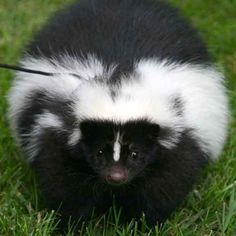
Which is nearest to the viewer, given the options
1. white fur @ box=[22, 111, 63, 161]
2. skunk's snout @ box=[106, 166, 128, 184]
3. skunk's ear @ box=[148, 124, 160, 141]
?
skunk's snout @ box=[106, 166, 128, 184]

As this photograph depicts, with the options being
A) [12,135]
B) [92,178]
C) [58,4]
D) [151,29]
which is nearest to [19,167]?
[12,135]

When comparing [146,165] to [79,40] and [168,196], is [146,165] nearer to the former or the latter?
[168,196]

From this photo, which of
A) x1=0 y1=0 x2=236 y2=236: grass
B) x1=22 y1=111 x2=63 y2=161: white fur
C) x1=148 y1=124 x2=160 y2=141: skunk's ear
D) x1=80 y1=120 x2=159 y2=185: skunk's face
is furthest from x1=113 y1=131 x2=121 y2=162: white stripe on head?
x1=0 y1=0 x2=236 y2=236: grass

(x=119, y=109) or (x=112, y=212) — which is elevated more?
(x=119, y=109)

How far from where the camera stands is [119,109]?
342 centimetres

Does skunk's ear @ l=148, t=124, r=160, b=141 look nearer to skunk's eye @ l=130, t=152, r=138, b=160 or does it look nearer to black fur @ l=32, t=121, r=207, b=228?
black fur @ l=32, t=121, r=207, b=228

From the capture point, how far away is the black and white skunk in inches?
138

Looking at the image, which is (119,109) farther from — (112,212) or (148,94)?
(112,212)

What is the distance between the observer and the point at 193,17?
6.50 m

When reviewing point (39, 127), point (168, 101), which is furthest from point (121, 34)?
point (39, 127)

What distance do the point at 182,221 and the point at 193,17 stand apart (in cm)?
285

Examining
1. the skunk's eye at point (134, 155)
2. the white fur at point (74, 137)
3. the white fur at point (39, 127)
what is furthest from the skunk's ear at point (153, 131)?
the white fur at point (39, 127)

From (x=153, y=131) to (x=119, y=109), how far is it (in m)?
0.23

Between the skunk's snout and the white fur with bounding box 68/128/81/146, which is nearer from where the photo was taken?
the skunk's snout
